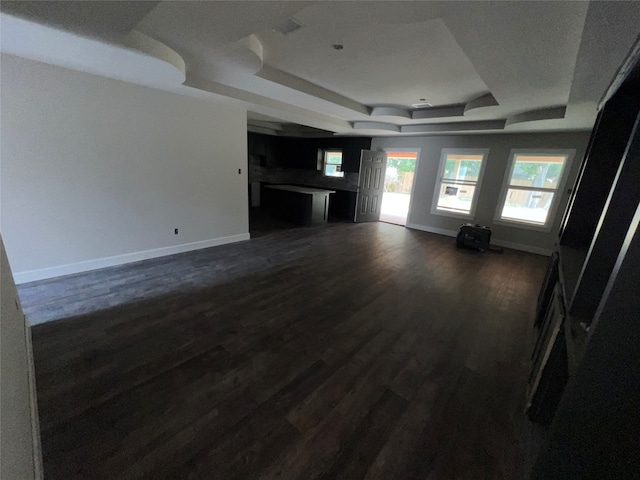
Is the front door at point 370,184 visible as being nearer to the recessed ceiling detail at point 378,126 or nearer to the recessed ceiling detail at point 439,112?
the recessed ceiling detail at point 378,126

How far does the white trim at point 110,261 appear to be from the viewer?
295 cm

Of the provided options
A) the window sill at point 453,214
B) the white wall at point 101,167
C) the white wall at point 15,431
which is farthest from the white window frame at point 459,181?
the white wall at point 15,431

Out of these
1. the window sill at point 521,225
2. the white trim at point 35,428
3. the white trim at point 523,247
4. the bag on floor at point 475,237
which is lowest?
the white trim at point 35,428

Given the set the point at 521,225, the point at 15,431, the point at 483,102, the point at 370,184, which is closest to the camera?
the point at 15,431

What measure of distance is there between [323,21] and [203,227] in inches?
139

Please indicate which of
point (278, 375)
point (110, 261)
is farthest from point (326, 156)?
point (278, 375)

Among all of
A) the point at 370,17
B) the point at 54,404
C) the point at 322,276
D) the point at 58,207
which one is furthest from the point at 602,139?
the point at 58,207

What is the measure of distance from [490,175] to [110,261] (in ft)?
23.6

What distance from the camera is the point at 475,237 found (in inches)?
202

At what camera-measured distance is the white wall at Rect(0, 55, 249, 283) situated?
268 centimetres

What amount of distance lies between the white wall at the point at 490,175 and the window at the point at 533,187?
0.37 ft

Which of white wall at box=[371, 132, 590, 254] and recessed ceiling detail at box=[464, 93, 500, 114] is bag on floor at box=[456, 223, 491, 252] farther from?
recessed ceiling detail at box=[464, 93, 500, 114]

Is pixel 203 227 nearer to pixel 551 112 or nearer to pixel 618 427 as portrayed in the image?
pixel 618 427

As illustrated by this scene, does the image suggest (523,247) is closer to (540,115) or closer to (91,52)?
(540,115)
